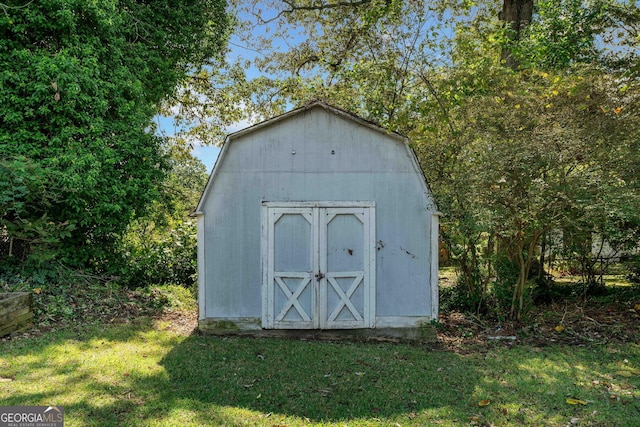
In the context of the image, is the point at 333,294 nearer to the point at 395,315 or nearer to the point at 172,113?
the point at 395,315

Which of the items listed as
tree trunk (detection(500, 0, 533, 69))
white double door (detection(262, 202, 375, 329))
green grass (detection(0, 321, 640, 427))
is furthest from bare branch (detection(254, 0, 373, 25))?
green grass (detection(0, 321, 640, 427))

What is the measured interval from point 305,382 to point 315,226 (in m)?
2.47

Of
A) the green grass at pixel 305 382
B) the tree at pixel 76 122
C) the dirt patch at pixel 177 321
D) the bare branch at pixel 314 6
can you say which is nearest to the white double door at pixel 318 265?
the green grass at pixel 305 382

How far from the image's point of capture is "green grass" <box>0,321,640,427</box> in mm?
3631

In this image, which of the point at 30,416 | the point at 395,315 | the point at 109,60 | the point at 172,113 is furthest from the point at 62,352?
the point at 172,113

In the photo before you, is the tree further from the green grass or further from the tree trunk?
the tree trunk

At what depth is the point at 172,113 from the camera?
49.3 feet

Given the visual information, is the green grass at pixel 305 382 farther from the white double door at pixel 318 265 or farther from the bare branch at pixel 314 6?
the bare branch at pixel 314 6

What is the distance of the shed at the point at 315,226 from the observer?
6.18m

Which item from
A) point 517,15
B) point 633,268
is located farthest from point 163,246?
point 517,15

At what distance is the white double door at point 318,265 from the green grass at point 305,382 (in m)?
0.45

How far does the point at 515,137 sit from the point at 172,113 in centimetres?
1285

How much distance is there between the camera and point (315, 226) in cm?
618

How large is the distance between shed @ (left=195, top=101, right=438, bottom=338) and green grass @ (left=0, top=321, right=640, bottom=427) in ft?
1.83
